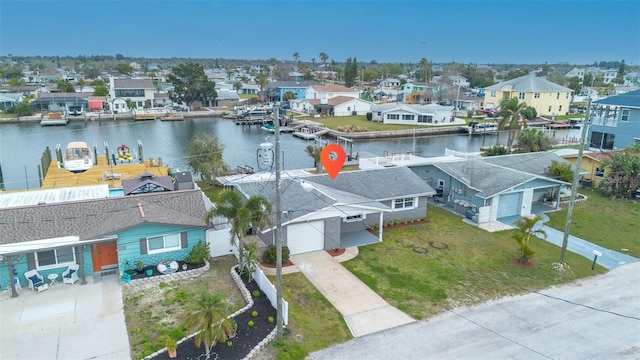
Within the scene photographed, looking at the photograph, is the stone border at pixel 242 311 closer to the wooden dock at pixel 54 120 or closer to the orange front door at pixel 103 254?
the orange front door at pixel 103 254

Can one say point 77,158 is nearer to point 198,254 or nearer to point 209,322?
point 198,254

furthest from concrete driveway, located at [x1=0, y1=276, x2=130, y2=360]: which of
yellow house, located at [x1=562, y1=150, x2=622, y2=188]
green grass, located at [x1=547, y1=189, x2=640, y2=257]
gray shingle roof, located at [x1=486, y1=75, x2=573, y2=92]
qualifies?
gray shingle roof, located at [x1=486, y1=75, x2=573, y2=92]

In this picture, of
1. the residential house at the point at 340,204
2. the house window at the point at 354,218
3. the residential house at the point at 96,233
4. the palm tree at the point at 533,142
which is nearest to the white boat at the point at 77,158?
the residential house at the point at 340,204

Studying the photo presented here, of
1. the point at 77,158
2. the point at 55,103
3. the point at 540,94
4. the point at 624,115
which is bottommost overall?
the point at 77,158

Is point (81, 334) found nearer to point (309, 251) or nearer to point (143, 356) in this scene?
point (143, 356)

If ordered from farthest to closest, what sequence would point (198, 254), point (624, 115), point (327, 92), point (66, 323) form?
point (327, 92), point (624, 115), point (198, 254), point (66, 323)

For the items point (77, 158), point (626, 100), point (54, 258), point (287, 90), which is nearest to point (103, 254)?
point (54, 258)

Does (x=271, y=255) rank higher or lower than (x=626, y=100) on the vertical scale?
lower
